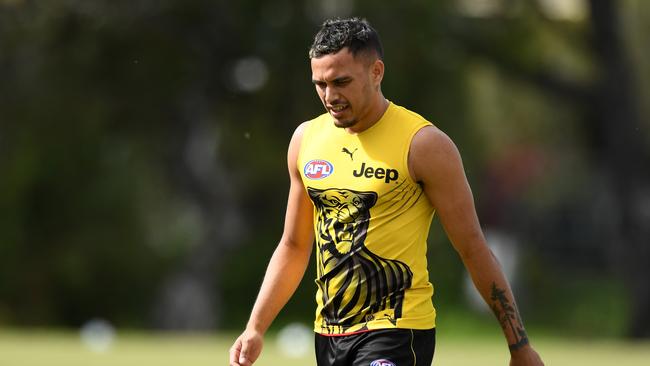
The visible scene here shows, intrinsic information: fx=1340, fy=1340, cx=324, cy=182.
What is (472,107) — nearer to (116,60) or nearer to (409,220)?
(116,60)

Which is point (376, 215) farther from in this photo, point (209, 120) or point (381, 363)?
point (209, 120)

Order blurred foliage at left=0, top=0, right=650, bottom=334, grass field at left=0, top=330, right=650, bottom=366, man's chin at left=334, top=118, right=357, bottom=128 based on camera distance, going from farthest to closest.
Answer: blurred foliage at left=0, top=0, right=650, bottom=334, grass field at left=0, top=330, right=650, bottom=366, man's chin at left=334, top=118, right=357, bottom=128

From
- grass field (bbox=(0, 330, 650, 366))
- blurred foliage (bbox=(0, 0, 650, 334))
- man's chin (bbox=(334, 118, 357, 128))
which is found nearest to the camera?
man's chin (bbox=(334, 118, 357, 128))

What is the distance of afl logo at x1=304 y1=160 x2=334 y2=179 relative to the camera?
5.54m

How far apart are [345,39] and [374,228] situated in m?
0.78

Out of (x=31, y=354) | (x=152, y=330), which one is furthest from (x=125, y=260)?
(x=31, y=354)

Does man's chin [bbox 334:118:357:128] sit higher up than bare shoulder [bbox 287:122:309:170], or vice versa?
man's chin [bbox 334:118:357:128]

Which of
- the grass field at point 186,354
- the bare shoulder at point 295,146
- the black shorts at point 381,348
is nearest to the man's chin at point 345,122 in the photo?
the bare shoulder at point 295,146

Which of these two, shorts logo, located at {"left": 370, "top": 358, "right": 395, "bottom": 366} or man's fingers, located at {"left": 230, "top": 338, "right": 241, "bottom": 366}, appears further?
man's fingers, located at {"left": 230, "top": 338, "right": 241, "bottom": 366}

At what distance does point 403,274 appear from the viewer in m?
5.50

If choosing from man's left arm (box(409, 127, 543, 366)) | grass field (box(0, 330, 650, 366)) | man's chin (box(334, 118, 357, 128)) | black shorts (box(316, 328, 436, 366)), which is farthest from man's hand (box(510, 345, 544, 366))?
grass field (box(0, 330, 650, 366))

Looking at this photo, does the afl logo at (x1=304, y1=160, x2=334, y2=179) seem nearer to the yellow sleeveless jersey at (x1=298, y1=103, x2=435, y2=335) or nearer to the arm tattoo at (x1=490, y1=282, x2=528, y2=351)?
the yellow sleeveless jersey at (x1=298, y1=103, x2=435, y2=335)

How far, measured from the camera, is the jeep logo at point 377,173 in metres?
5.43

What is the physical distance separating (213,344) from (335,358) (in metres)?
12.4
